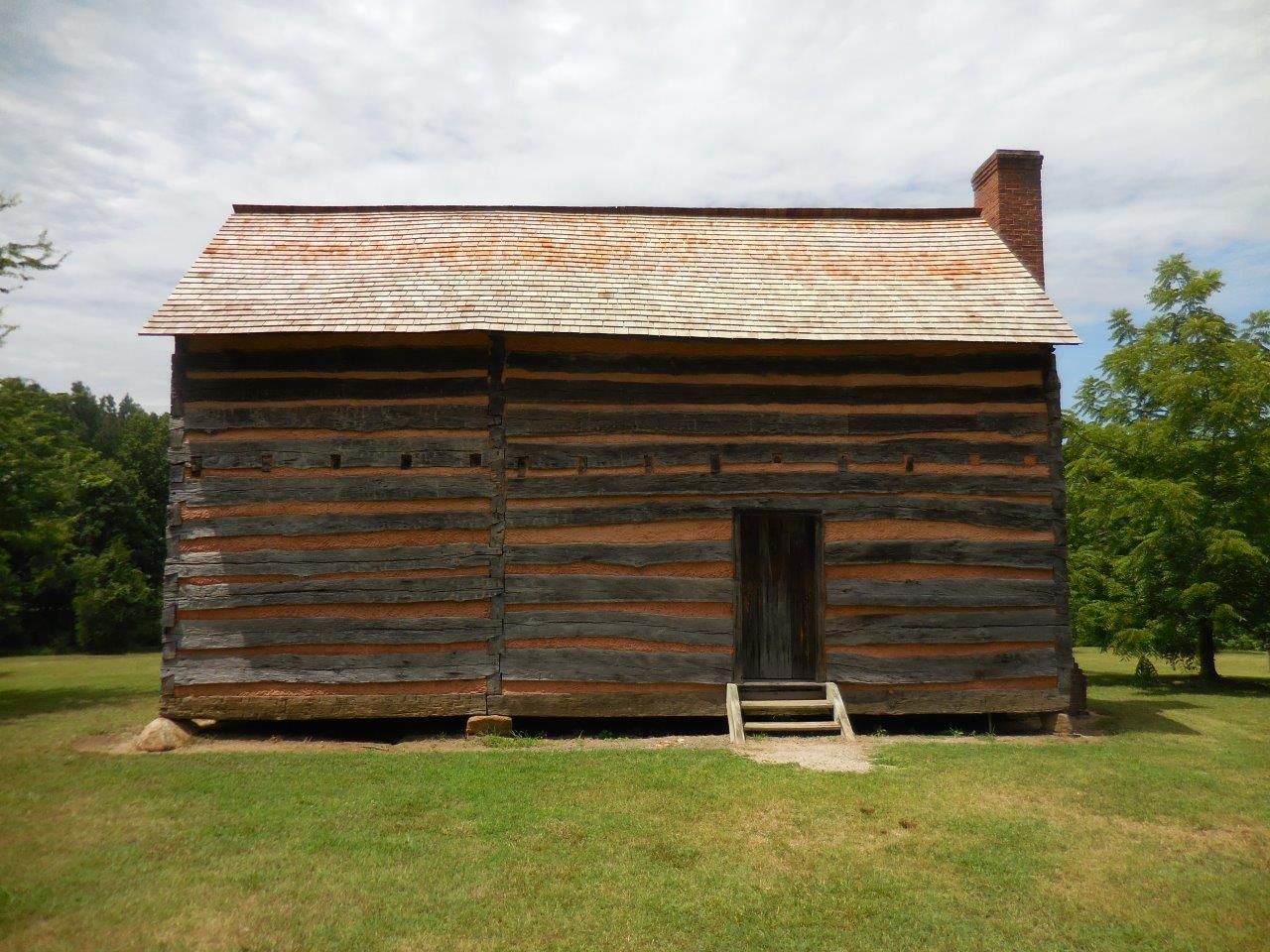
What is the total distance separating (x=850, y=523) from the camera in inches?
426

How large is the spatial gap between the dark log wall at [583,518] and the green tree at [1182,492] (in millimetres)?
7467

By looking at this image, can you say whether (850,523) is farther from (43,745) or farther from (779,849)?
(43,745)

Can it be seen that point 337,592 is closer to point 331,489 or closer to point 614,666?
point 331,489

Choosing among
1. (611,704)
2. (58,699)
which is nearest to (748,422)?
(611,704)

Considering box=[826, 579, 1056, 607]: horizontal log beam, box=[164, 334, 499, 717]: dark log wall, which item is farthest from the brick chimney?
box=[164, 334, 499, 717]: dark log wall

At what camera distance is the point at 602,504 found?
10.6 m

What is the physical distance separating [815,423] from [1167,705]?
8334 mm

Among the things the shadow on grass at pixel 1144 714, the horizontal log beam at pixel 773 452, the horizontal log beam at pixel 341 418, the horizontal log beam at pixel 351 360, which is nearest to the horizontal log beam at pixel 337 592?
the horizontal log beam at pixel 773 452

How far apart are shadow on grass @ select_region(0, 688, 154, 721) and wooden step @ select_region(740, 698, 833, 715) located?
10.5m

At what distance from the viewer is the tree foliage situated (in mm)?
14930

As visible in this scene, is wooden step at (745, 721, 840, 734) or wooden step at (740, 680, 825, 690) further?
wooden step at (740, 680, 825, 690)

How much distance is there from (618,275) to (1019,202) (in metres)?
6.91

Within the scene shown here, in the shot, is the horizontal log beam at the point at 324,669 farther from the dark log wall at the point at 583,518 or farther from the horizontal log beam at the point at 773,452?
the horizontal log beam at the point at 773,452

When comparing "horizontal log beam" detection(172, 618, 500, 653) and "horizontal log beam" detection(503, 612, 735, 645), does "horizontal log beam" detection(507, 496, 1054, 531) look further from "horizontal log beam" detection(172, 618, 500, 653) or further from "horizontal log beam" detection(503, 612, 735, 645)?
"horizontal log beam" detection(172, 618, 500, 653)
